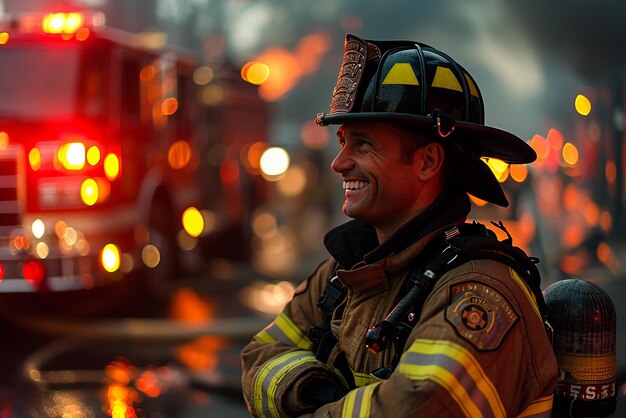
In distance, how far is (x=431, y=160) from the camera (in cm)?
212

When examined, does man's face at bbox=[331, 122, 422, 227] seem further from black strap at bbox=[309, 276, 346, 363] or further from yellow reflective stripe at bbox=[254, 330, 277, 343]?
yellow reflective stripe at bbox=[254, 330, 277, 343]

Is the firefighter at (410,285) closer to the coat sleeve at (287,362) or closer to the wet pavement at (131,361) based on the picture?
the coat sleeve at (287,362)

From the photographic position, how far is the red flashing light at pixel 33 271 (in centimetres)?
636

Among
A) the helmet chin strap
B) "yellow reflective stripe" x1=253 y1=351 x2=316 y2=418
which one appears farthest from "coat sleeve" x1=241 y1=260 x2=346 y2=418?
the helmet chin strap

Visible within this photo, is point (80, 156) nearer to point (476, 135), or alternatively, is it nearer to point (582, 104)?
point (582, 104)

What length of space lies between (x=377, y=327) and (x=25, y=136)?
540cm

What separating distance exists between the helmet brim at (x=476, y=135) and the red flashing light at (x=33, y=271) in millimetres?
4653

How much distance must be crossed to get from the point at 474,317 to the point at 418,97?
538mm

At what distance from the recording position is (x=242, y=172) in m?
10.3

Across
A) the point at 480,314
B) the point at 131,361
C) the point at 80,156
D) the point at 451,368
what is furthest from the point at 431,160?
the point at 80,156

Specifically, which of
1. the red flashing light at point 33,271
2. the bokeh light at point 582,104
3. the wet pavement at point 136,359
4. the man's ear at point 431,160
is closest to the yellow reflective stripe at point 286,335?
the man's ear at point 431,160

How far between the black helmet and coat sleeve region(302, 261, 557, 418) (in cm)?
33

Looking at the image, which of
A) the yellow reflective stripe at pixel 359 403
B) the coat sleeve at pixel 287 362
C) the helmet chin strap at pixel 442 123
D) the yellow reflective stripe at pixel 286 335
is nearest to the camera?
the yellow reflective stripe at pixel 359 403

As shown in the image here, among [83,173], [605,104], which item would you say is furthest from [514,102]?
[83,173]
